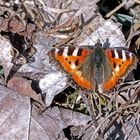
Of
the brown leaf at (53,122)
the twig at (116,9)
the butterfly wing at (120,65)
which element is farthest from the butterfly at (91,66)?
the twig at (116,9)

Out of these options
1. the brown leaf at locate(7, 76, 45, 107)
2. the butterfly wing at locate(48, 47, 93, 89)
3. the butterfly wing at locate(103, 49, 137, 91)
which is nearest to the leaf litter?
the brown leaf at locate(7, 76, 45, 107)

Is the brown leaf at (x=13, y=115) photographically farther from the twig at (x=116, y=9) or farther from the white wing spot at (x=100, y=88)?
the twig at (x=116, y=9)

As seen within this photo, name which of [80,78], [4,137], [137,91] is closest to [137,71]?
[137,91]

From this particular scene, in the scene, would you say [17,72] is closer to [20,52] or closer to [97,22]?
[20,52]

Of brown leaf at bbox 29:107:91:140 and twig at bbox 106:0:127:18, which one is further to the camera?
twig at bbox 106:0:127:18

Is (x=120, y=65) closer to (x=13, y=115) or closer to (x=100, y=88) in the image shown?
(x=100, y=88)

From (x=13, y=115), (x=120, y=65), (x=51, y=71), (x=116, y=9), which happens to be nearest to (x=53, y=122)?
(x=13, y=115)

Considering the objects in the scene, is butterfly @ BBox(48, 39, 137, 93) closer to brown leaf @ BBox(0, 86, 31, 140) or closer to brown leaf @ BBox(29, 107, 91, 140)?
brown leaf @ BBox(29, 107, 91, 140)
